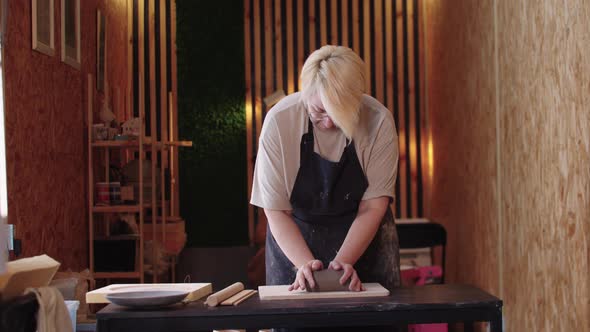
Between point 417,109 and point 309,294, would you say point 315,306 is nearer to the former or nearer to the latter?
point 309,294

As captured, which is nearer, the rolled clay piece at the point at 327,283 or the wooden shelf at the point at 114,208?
the rolled clay piece at the point at 327,283

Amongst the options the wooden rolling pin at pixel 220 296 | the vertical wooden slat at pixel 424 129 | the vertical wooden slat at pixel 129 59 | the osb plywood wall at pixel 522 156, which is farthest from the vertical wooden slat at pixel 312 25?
the wooden rolling pin at pixel 220 296

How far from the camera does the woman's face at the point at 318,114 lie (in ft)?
8.39

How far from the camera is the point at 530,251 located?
380 centimetres

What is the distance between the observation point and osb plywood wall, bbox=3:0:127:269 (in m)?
4.59

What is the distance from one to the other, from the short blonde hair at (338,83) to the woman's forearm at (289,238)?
14.9 inches

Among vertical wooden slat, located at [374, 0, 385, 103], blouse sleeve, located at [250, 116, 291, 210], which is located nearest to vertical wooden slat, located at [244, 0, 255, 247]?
vertical wooden slat, located at [374, 0, 385, 103]

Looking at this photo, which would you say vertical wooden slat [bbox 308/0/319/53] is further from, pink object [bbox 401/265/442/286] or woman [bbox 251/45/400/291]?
woman [bbox 251/45/400/291]

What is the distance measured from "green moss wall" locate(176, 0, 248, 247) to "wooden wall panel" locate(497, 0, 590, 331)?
13.2ft

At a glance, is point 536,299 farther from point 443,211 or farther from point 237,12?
point 237,12

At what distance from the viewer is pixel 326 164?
2789 millimetres

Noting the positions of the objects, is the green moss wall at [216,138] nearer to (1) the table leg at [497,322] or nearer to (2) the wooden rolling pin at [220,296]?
(2) the wooden rolling pin at [220,296]

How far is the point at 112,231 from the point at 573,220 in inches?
167

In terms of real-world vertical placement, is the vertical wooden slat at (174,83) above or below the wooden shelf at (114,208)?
above
